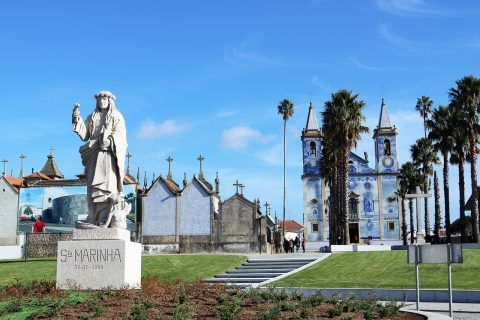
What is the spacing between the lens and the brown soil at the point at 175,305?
31.7ft

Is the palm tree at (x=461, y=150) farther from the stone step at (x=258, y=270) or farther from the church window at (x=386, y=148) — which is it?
the church window at (x=386, y=148)

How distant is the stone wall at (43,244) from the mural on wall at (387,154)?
1708 inches

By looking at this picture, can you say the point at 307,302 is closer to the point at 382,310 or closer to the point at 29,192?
the point at 382,310

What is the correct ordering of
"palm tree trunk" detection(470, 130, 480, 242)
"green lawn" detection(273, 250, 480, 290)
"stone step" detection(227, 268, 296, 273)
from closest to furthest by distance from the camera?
"green lawn" detection(273, 250, 480, 290)
"stone step" detection(227, 268, 296, 273)
"palm tree trunk" detection(470, 130, 480, 242)

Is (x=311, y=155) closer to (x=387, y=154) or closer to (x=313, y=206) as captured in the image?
(x=313, y=206)

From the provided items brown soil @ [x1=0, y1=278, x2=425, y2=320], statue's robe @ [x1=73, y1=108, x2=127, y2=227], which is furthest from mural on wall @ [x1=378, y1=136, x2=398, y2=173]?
statue's robe @ [x1=73, y1=108, x2=127, y2=227]

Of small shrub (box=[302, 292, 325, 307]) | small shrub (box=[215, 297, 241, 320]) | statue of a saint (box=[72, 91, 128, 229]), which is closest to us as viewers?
small shrub (box=[215, 297, 241, 320])

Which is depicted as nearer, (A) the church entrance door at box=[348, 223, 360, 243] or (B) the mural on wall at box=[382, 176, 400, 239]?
(B) the mural on wall at box=[382, 176, 400, 239]

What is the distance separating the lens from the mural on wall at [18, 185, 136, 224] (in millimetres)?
56344

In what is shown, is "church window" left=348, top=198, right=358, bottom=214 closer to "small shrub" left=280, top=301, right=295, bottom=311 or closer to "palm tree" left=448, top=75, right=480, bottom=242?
"palm tree" left=448, top=75, right=480, bottom=242

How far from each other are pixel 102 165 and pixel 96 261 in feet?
6.88

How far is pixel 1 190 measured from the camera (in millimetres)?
55312

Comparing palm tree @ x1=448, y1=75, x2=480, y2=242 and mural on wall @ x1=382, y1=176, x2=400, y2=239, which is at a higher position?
palm tree @ x1=448, y1=75, x2=480, y2=242

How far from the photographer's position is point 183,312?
9.73 metres
